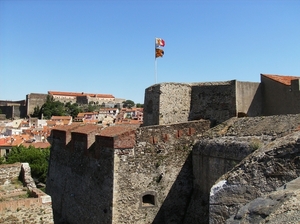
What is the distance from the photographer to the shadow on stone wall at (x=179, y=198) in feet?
39.4

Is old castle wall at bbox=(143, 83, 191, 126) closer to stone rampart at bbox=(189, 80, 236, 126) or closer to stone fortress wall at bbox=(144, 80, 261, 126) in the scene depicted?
stone fortress wall at bbox=(144, 80, 261, 126)

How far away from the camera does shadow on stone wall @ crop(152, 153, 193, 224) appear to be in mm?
11999

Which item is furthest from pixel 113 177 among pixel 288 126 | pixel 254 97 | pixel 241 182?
pixel 241 182

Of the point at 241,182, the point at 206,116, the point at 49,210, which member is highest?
the point at 206,116

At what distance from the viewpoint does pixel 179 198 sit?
40.3 ft

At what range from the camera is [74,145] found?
1433 cm

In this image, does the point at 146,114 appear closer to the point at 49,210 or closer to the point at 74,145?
the point at 74,145

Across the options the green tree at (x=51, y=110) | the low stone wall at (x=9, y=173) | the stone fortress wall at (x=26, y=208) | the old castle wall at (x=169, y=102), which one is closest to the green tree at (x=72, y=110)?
the green tree at (x=51, y=110)

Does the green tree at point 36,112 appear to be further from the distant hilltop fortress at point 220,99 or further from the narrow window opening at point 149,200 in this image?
the narrow window opening at point 149,200

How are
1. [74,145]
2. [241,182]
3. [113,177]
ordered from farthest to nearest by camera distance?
1. [74,145]
2. [113,177]
3. [241,182]

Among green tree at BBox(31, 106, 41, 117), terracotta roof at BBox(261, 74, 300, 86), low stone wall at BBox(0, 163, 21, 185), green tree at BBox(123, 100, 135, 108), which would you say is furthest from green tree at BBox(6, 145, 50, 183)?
green tree at BBox(123, 100, 135, 108)

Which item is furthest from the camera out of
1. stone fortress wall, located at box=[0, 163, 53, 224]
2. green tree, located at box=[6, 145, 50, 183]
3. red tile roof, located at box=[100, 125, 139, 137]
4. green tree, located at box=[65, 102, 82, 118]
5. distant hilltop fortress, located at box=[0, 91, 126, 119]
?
distant hilltop fortress, located at box=[0, 91, 126, 119]

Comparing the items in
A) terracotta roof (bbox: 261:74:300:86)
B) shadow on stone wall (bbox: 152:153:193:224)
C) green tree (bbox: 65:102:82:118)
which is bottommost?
shadow on stone wall (bbox: 152:153:193:224)

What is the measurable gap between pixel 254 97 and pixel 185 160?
4162 millimetres
